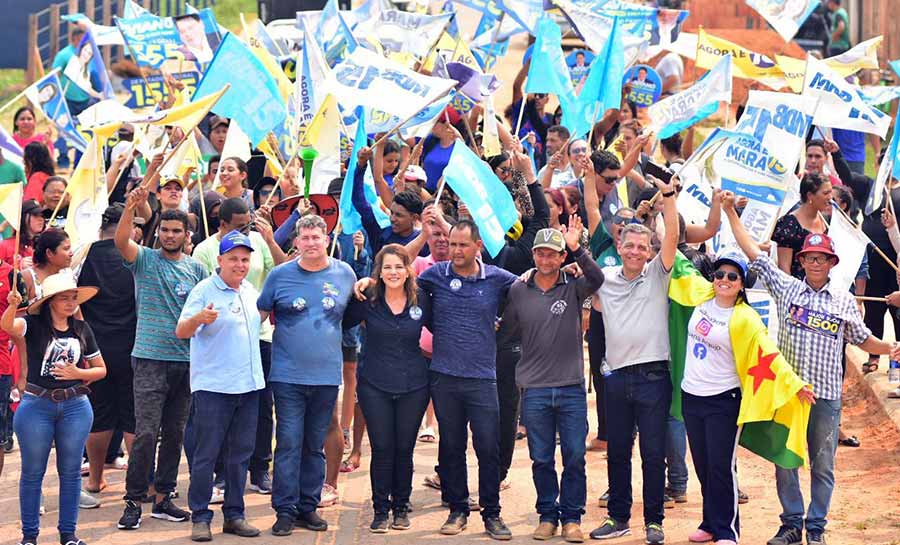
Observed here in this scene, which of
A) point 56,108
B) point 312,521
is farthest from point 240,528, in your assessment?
point 56,108

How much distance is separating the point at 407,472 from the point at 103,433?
226 centimetres

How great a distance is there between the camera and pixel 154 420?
10.5 metres

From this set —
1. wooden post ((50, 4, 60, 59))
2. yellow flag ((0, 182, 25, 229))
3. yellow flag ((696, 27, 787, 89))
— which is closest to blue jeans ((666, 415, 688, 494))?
yellow flag ((0, 182, 25, 229))

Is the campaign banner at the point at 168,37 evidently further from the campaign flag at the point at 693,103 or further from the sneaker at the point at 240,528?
the sneaker at the point at 240,528

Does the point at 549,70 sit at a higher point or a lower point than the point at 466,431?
higher

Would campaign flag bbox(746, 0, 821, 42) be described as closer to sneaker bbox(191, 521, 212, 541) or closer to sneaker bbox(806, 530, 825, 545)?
sneaker bbox(806, 530, 825, 545)

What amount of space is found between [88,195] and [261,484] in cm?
249

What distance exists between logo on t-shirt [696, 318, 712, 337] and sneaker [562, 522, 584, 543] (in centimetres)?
153

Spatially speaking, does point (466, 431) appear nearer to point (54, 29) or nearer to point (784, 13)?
point (784, 13)

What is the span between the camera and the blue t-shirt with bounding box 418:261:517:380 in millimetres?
10203

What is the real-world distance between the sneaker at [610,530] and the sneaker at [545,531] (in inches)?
10.5

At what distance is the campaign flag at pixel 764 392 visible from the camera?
31.4 feet

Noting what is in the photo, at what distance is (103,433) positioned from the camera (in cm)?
1103

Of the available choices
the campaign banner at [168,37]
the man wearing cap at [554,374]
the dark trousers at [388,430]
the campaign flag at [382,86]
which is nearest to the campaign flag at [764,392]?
the man wearing cap at [554,374]
